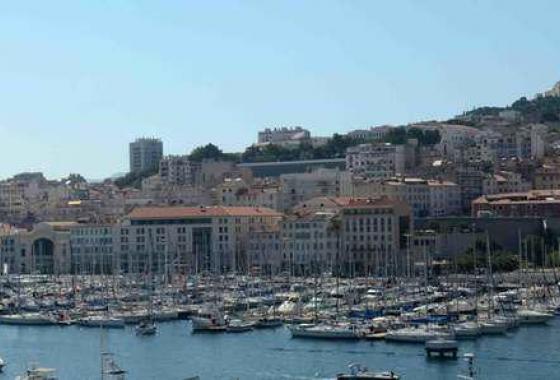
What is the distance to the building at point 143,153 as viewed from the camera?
11569cm

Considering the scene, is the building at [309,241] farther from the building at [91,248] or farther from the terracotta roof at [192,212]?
the building at [91,248]

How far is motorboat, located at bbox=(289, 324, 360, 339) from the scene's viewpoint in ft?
133

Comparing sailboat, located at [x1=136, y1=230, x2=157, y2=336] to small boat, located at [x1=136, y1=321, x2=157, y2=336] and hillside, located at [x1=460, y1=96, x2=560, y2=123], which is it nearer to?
small boat, located at [x1=136, y1=321, x2=157, y2=336]

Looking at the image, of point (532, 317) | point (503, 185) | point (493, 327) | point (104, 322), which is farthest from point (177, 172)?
point (493, 327)

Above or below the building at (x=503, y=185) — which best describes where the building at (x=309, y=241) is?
below

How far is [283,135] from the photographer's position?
108188mm

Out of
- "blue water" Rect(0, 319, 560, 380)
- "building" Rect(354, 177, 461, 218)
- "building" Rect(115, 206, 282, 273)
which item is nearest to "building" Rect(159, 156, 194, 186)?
"building" Rect(354, 177, 461, 218)

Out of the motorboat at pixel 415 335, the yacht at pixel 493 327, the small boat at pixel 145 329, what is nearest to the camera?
the motorboat at pixel 415 335

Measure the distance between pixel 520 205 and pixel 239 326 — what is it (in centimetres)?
2266

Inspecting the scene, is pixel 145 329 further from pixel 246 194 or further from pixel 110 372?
pixel 246 194

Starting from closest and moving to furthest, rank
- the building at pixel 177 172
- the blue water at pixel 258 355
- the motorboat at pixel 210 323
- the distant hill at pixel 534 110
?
the blue water at pixel 258 355
the motorboat at pixel 210 323
the building at pixel 177 172
the distant hill at pixel 534 110

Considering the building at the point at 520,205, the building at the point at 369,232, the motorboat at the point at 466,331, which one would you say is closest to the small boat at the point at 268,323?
the motorboat at the point at 466,331

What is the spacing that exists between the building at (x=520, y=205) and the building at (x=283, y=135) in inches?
1451

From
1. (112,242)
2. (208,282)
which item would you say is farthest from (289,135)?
(208,282)
